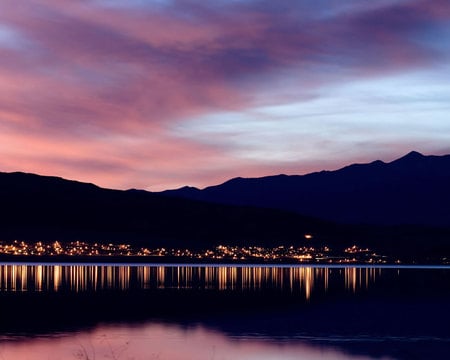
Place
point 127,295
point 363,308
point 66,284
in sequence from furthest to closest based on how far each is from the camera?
point 66,284, point 127,295, point 363,308

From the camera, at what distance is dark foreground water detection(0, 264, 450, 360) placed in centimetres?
4612

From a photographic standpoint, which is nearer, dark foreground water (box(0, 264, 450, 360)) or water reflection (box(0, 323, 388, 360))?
water reflection (box(0, 323, 388, 360))

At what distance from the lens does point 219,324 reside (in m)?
60.3

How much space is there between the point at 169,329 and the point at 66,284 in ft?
171

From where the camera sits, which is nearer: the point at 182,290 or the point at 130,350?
the point at 130,350

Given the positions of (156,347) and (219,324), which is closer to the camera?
(156,347)

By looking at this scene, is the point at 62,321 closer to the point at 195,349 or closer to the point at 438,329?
the point at 195,349

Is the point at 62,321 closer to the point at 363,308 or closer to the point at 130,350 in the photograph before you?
the point at 130,350

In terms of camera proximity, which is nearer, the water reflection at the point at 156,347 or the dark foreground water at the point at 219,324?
the water reflection at the point at 156,347

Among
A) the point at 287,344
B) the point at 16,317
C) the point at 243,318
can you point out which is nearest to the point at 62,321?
the point at 16,317

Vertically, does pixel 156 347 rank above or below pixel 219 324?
above

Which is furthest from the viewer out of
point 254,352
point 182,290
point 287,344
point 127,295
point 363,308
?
point 182,290

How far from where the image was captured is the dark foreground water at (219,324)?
46.1 meters

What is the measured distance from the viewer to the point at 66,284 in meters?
107
